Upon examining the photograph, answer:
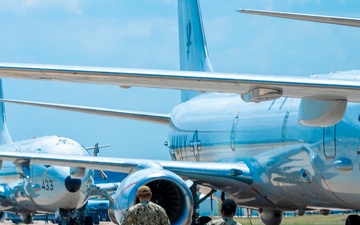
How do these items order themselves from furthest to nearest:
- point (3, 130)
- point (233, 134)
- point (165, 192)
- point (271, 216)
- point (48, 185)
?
1. point (3, 130)
2. point (48, 185)
3. point (271, 216)
4. point (233, 134)
5. point (165, 192)

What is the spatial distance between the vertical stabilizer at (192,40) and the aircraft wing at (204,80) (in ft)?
44.5

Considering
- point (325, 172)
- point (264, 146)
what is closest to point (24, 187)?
point (264, 146)

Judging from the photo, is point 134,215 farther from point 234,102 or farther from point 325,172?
point 234,102

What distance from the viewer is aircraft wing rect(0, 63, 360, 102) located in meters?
11.5

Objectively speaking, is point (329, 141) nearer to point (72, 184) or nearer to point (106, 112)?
point (106, 112)

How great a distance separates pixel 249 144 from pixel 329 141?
3.29 metres

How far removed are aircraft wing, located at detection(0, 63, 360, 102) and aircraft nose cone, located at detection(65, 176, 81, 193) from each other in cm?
1687

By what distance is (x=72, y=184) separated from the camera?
28719 millimetres

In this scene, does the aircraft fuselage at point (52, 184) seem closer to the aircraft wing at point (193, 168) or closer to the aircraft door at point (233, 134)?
the aircraft door at point (233, 134)

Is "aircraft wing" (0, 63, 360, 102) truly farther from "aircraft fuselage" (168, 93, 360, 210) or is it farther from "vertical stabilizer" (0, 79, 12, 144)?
"vertical stabilizer" (0, 79, 12, 144)

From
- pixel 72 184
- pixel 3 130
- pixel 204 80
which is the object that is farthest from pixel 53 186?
pixel 204 80

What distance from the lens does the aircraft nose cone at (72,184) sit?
28.7m

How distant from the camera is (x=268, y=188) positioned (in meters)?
18.6

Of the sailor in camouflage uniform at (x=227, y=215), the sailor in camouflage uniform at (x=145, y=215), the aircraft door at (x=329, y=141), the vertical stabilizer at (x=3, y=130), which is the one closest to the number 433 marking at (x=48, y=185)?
the vertical stabilizer at (x=3, y=130)
